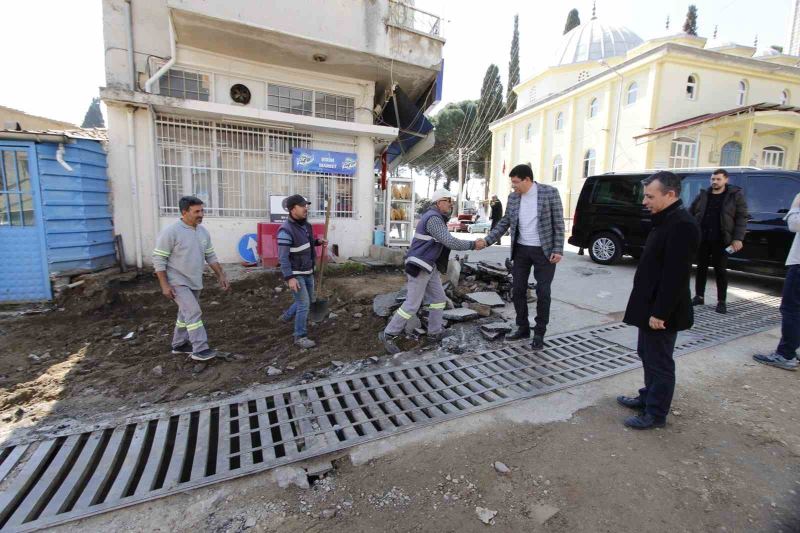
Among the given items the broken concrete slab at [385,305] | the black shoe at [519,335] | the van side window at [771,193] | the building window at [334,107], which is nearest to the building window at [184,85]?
the building window at [334,107]

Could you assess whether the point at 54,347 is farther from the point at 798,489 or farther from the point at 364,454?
the point at 798,489

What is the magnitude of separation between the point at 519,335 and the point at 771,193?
5.84 m

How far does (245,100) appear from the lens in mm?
8125

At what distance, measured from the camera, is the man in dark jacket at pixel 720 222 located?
205 inches

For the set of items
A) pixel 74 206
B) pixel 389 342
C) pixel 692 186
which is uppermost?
pixel 692 186

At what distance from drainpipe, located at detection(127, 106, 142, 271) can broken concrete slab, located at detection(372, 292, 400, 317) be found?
5205 mm

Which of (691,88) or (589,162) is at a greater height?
(691,88)

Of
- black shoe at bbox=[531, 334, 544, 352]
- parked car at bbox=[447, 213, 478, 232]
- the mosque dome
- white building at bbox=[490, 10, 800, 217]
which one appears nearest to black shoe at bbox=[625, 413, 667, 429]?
→ black shoe at bbox=[531, 334, 544, 352]

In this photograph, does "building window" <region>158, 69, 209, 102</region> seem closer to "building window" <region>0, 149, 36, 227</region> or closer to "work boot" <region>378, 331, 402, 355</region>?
"building window" <region>0, 149, 36, 227</region>

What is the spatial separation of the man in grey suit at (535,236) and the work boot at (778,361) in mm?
2115

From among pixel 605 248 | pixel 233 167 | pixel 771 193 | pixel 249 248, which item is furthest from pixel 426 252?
pixel 771 193

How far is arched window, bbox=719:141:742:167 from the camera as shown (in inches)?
711

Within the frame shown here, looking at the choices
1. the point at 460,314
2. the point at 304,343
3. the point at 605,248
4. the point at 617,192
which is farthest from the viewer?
the point at 605,248

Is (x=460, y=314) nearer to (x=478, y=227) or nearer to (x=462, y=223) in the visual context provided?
(x=478, y=227)
